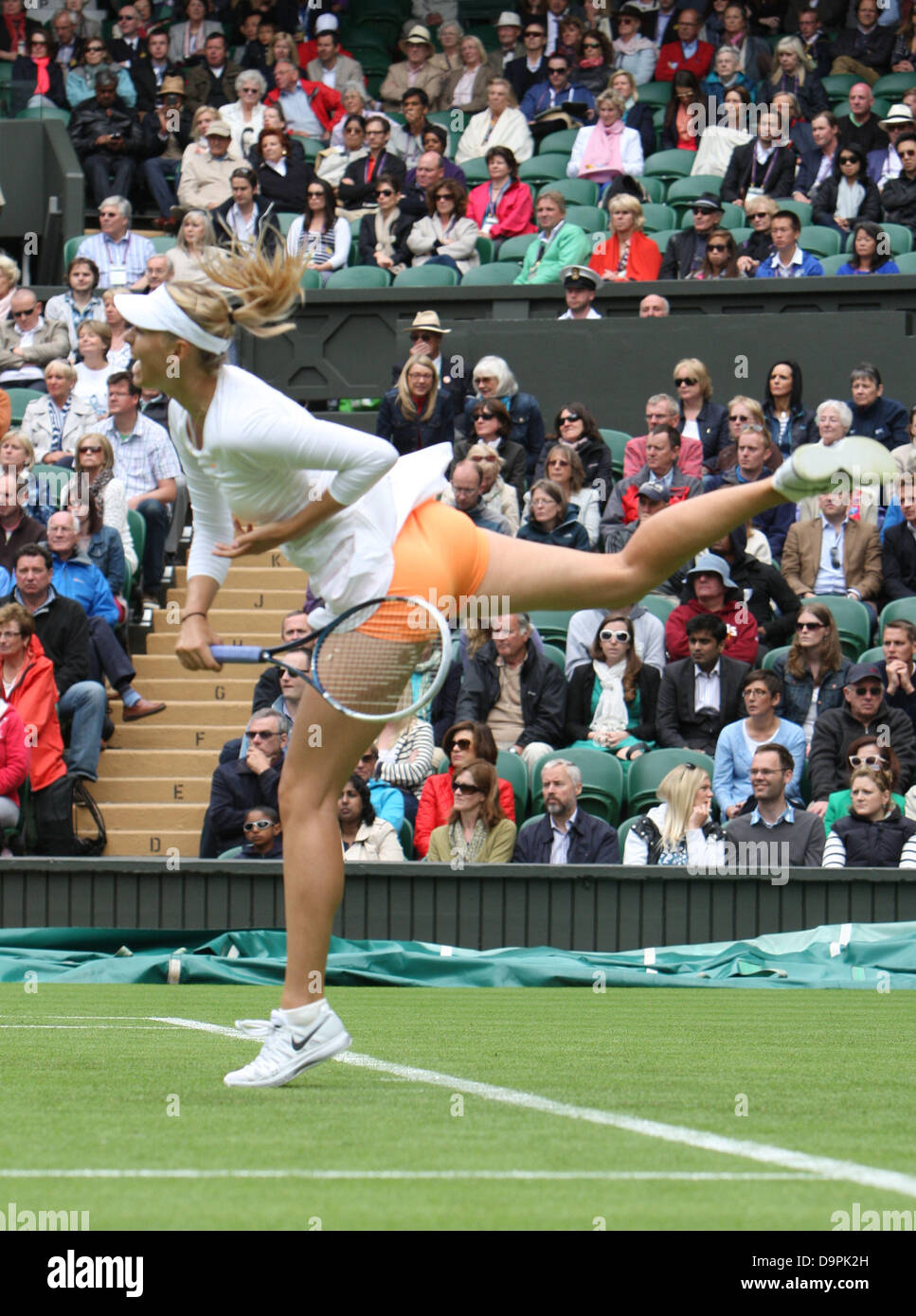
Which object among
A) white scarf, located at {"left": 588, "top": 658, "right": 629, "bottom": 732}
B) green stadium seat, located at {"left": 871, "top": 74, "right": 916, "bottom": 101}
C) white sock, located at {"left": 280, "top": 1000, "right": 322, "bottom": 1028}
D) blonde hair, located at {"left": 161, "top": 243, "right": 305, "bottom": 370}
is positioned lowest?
white sock, located at {"left": 280, "top": 1000, "right": 322, "bottom": 1028}

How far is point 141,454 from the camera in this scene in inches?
555

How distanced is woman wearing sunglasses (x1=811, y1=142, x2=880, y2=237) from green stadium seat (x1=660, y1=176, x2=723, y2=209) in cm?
97

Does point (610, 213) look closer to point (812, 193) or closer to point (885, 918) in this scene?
point (812, 193)

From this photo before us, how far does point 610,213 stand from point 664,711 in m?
5.53

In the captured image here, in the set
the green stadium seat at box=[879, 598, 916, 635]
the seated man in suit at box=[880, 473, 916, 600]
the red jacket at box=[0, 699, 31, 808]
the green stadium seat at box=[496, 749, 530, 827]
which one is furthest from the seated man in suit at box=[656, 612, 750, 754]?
the red jacket at box=[0, 699, 31, 808]

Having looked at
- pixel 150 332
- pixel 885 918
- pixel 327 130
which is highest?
pixel 327 130

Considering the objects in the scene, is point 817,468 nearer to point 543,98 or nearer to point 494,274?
point 494,274

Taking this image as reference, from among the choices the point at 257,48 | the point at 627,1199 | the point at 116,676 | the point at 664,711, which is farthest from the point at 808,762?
the point at 257,48

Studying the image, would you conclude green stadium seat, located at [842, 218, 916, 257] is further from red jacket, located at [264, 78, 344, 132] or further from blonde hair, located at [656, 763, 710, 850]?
blonde hair, located at [656, 763, 710, 850]

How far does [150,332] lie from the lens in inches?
188

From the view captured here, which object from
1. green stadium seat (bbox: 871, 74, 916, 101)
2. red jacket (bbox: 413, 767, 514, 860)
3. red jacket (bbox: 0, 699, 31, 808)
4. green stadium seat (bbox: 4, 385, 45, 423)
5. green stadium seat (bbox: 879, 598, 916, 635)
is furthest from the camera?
green stadium seat (bbox: 871, 74, 916, 101)

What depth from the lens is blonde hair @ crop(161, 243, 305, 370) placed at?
4.78m
